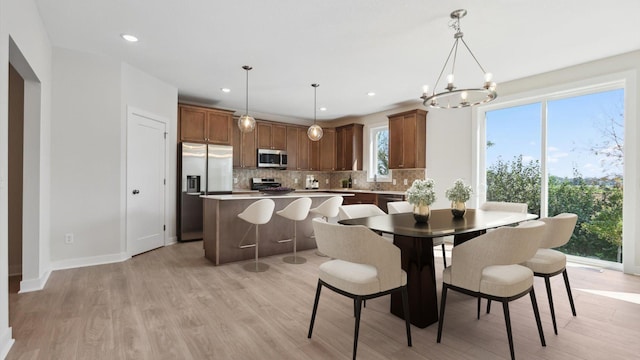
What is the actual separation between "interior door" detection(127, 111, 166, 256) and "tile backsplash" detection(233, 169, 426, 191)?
200 cm

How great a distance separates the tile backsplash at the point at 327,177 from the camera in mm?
6359

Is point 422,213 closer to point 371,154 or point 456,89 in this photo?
point 456,89

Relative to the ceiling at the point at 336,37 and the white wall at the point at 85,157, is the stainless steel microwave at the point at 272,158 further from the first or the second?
the white wall at the point at 85,157

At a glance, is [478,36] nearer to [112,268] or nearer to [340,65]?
[340,65]

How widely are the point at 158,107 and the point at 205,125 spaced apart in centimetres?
97

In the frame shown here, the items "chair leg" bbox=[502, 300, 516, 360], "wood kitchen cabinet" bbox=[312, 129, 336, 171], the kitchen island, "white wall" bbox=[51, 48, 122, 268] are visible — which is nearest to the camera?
"chair leg" bbox=[502, 300, 516, 360]

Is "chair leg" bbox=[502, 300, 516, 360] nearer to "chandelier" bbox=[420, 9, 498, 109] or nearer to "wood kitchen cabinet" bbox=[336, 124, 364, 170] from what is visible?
"chandelier" bbox=[420, 9, 498, 109]

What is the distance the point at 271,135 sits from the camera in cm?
691

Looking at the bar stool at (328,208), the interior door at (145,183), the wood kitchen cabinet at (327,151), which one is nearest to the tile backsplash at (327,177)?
the wood kitchen cabinet at (327,151)

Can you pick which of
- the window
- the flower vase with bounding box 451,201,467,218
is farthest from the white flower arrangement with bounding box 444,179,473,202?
the window

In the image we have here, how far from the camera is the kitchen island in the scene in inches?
154

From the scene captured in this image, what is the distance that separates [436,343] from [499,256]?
29.2 inches

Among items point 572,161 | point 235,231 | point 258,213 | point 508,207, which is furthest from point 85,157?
point 572,161

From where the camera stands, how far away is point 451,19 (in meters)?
2.86
